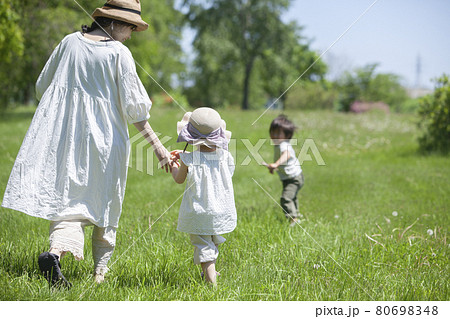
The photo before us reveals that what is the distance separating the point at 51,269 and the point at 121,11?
151 centimetres

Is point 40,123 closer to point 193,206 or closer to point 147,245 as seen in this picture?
point 193,206

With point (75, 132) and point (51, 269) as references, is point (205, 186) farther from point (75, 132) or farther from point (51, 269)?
point (51, 269)

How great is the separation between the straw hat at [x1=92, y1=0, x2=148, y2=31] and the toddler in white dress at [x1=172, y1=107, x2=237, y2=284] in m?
0.66

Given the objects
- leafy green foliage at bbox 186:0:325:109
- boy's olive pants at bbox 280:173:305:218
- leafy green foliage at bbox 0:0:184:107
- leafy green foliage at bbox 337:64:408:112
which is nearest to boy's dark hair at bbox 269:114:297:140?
boy's olive pants at bbox 280:173:305:218

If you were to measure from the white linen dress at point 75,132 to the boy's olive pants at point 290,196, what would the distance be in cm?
224

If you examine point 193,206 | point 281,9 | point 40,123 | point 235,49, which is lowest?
point 193,206

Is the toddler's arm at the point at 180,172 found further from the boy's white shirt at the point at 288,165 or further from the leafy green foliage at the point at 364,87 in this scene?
the leafy green foliage at the point at 364,87

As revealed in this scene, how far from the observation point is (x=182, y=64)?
39.8m

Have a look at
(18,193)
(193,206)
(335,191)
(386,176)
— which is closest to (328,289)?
(193,206)

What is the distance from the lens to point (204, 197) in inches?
100

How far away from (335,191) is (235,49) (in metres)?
21.4

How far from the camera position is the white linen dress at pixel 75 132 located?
2.39 metres

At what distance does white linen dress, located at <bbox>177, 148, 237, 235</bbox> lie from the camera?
8.33 ft

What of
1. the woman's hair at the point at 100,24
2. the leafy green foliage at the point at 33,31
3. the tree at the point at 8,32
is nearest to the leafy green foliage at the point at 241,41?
the leafy green foliage at the point at 33,31
